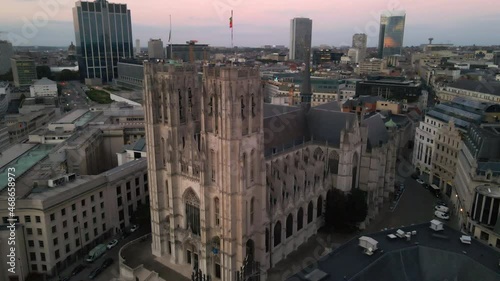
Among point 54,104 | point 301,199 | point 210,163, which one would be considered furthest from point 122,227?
point 54,104

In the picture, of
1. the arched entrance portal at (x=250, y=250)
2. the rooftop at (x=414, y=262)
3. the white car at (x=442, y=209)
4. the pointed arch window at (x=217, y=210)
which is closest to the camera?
the rooftop at (x=414, y=262)

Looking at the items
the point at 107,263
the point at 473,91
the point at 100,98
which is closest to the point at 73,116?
the point at 107,263

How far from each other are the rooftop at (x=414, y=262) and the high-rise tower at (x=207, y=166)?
43.5 feet

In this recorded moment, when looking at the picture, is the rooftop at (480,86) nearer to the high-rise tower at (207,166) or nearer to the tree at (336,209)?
the tree at (336,209)

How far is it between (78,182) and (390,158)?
61.9 metres

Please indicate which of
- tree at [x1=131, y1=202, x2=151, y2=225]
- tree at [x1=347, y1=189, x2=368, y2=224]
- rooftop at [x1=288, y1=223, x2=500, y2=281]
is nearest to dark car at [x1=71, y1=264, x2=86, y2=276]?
tree at [x1=131, y1=202, x2=151, y2=225]

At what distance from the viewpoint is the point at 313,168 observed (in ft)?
206

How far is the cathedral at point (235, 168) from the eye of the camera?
1788 inches

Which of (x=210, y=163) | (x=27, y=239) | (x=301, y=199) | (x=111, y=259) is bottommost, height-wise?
(x=111, y=259)

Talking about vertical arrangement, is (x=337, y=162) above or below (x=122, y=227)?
above

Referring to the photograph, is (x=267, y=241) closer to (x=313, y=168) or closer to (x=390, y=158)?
(x=313, y=168)

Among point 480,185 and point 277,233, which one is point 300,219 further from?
point 480,185

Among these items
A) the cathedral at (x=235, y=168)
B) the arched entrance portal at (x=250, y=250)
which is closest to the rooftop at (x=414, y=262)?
the cathedral at (x=235, y=168)

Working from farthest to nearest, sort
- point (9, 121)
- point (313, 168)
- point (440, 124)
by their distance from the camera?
point (9, 121) → point (440, 124) → point (313, 168)
